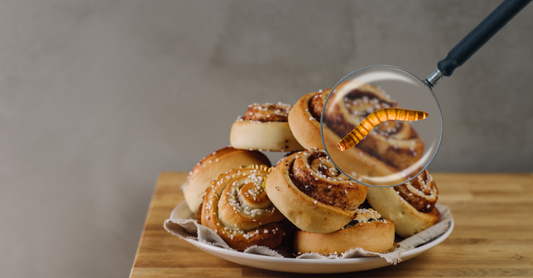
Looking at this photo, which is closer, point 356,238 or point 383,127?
point 383,127

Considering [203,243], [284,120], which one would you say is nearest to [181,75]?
[284,120]

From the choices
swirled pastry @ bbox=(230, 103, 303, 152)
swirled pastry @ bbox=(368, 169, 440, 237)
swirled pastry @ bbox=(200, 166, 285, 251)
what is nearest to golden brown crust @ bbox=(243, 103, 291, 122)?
swirled pastry @ bbox=(230, 103, 303, 152)

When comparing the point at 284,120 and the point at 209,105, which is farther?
the point at 209,105

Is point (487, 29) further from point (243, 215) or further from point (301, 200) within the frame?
point (243, 215)

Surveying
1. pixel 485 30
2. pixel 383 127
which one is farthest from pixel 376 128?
pixel 485 30

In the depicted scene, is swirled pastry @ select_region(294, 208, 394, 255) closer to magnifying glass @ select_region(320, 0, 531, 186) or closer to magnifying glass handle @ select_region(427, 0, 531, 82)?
magnifying glass @ select_region(320, 0, 531, 186)

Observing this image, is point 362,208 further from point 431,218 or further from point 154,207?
point 154,207
